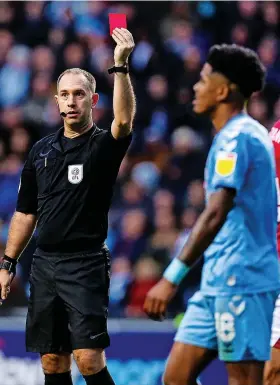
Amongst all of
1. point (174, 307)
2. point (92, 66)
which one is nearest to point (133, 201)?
point (174, 307)

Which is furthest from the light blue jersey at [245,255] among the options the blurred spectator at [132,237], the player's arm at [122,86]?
the blurred spectator at [132,237]

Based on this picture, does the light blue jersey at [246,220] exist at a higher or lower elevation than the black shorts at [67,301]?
higher

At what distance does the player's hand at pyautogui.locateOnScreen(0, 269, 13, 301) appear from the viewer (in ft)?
19.9

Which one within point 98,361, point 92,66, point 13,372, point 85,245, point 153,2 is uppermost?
point 153,2

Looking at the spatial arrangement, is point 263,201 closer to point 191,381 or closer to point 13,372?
point 191,381

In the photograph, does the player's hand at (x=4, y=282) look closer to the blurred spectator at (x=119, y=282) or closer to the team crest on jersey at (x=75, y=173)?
the team crest on jersey at (x=75, y=173)

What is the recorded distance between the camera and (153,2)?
12.5 m

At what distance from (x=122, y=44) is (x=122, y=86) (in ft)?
0.76

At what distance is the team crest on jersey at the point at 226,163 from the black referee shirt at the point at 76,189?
140cm

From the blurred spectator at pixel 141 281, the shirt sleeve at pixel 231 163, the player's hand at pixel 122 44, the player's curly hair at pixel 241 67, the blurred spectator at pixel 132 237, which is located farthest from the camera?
the blurred spectator at pixel 132 237

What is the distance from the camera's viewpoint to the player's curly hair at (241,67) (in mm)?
4676

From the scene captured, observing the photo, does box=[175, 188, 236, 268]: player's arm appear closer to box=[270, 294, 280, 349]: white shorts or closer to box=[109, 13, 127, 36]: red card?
box=[270, 294, 280, 349]: white shorts

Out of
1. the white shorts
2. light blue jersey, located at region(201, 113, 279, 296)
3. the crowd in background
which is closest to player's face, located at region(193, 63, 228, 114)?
light blue jersey, located at region(201, 113, 279, 296)

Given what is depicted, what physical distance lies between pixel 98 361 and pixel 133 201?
15.3ft
